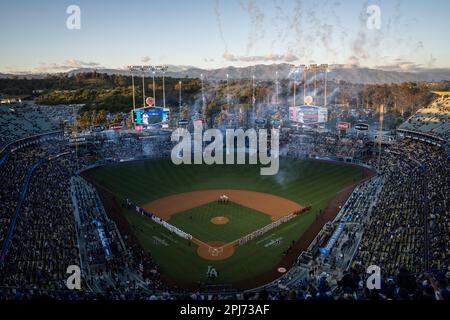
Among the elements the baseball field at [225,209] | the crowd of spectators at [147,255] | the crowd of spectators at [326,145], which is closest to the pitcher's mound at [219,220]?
the baseball field at [225,209]

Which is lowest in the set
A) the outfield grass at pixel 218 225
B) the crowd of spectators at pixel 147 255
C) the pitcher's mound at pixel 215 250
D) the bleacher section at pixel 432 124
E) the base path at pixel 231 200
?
the pitcher's mound at pixel 215 250

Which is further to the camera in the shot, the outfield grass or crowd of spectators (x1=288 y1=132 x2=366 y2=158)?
crowd of spectators (x1=288 y1=132 x2=366 y2=158)

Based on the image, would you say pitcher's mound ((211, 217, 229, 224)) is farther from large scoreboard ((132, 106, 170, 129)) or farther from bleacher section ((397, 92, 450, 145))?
bleacher section ((397, 92, 450, 145))

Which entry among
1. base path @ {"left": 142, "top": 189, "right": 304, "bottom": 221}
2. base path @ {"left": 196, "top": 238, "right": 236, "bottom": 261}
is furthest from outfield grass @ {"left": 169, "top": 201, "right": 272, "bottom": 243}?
base path @ {"left": 142, "top": 189, "right": 304, "bottom": 221}

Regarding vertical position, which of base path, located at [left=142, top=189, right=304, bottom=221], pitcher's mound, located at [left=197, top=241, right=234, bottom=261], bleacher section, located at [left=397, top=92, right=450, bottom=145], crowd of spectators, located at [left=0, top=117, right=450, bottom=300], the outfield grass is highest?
bleacher section, located at [left=397, top=92, right=450, bottom=145]

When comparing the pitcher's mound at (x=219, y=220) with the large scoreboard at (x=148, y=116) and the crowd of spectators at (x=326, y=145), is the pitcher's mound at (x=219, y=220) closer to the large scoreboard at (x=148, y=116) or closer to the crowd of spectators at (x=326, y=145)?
the crowd of spectators at (x=326, y=145)
